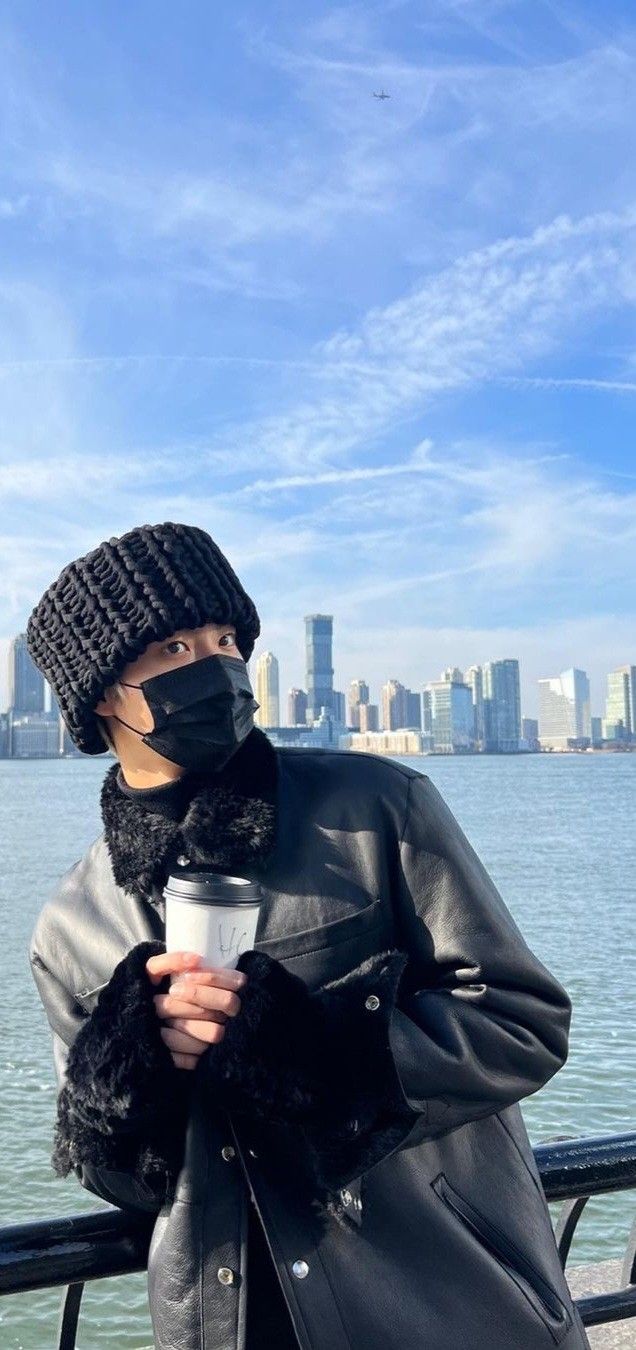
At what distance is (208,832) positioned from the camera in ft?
6.60

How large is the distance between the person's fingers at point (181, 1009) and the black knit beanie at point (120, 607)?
61cm

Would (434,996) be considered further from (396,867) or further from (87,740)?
(87,740)

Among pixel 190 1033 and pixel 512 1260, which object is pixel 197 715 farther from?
pixel 512 1260

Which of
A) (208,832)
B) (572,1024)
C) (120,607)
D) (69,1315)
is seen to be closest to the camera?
(208,832)

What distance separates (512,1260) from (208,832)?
796 mm

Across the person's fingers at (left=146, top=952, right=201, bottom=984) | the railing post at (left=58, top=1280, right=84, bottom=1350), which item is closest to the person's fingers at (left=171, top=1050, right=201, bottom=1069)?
the person's fingers at (left=146, top=952, right=201, bottom=984)

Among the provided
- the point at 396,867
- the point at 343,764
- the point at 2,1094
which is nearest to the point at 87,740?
the point at 343,764

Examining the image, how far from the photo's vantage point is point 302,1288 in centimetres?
173

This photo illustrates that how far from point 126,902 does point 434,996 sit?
54cm

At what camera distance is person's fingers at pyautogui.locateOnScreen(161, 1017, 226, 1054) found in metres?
1.76

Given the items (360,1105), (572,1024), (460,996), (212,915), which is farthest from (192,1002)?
(572,1024)

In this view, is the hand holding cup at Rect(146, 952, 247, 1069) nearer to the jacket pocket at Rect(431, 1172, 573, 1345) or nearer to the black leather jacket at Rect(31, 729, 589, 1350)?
the black leather jacket at Rect(31, 729, 589, 1350)

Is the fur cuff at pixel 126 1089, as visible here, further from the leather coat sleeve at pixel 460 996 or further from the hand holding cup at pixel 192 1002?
the leather coat sleeve at pixel 460 996

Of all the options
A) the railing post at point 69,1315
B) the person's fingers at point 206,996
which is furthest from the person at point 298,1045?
the railing post at point 69,1315
